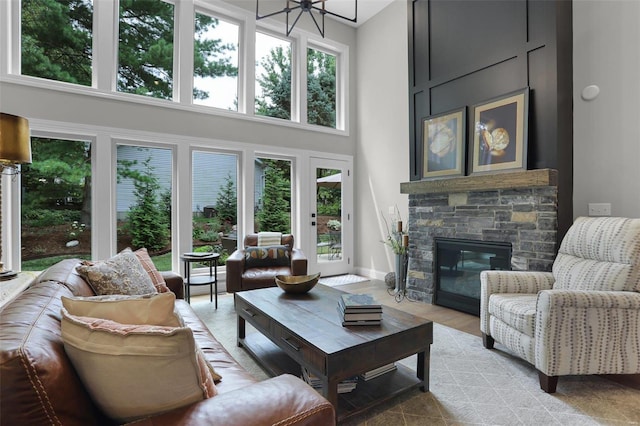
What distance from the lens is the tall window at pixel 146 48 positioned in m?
4.09

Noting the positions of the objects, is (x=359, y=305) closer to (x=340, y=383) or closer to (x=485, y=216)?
(x=340, y=383)

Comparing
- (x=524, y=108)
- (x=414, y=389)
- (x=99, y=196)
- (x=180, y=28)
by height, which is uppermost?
(x=180, y=28)

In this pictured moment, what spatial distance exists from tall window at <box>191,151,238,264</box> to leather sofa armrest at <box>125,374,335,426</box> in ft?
12.3

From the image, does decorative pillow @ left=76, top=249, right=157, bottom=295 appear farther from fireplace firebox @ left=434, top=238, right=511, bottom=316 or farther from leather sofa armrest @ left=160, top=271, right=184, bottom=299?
fireplace firebox @ left=434, top=238, right=511, bottom=316

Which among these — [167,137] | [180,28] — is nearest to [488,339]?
[167,137]

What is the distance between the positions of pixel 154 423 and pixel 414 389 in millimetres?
1611

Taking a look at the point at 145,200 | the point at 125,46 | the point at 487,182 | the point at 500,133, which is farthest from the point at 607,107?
the point at 125,46

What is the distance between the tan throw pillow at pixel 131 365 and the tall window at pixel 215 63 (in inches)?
162

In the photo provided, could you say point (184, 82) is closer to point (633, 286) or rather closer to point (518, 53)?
point (518, 53)

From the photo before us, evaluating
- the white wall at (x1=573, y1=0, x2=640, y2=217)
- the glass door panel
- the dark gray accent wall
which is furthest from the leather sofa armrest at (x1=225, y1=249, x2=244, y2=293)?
the white wall at (x1=573, y1=0, x2=640, y2=217)

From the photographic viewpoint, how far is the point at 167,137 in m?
4.19

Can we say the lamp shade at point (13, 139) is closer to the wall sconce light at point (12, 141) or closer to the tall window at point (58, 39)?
the wall sconce light at point (12, 141)

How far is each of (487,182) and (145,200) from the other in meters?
3.91

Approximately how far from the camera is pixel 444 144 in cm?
383
